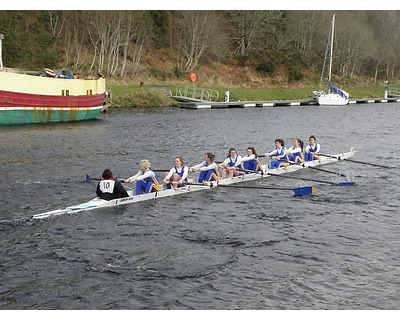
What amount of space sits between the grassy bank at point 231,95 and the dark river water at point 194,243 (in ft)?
94.0

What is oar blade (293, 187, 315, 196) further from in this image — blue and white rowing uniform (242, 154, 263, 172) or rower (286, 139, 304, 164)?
rower (286, 139, 304, 164)

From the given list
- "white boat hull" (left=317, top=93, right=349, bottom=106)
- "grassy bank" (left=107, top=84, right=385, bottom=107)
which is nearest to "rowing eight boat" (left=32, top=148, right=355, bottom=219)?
"grassy bank" (left=107, top=84, right=385, bottom=107)

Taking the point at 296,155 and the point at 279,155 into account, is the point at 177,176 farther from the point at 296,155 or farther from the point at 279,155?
the point at 296,155

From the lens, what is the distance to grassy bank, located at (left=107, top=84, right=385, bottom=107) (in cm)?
6122

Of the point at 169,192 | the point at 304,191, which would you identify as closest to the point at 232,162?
the point at 304,191

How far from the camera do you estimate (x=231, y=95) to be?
241 feet

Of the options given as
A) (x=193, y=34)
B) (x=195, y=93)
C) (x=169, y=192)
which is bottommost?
(x=169, y=192)

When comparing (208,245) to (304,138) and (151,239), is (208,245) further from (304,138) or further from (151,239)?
(304,138)

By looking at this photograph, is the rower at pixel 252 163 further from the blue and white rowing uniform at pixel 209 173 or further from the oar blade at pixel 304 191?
the oar blade at pixel 304 191

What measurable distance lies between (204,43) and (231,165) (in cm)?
5683

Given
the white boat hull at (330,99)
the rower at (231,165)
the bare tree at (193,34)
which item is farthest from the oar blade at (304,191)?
the bare tree at (193,34)

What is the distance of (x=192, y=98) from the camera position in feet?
219

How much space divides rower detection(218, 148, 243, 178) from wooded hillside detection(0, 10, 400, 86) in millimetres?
38522

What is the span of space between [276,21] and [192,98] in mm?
34267
